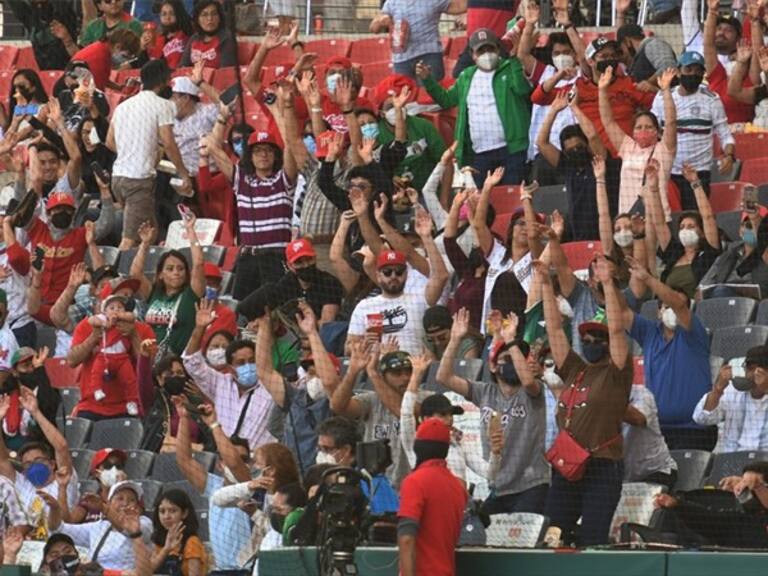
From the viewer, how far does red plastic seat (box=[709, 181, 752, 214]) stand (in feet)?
52.4

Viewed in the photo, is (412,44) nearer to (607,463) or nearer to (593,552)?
(607,463)

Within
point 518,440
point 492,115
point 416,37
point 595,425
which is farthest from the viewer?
point 416,37

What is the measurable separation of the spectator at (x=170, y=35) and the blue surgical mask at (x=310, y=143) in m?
2.88

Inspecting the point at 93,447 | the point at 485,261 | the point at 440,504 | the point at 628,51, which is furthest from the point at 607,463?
the point at 628,51

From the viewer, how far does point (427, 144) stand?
56.7 ft

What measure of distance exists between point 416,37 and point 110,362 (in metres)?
4.25

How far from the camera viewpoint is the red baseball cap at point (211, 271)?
52.9 ft

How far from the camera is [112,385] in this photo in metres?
15.9

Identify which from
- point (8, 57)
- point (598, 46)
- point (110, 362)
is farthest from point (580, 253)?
point (8, 57)

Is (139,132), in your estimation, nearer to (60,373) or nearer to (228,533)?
(60,373)

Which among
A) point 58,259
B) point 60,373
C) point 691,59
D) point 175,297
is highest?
point 691,59

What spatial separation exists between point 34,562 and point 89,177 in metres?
5.52

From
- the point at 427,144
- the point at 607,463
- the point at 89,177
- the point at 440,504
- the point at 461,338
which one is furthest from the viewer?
the point at 89,177

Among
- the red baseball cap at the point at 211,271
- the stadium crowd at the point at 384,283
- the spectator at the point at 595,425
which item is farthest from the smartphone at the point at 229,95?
the spectator at the point at 595,425
